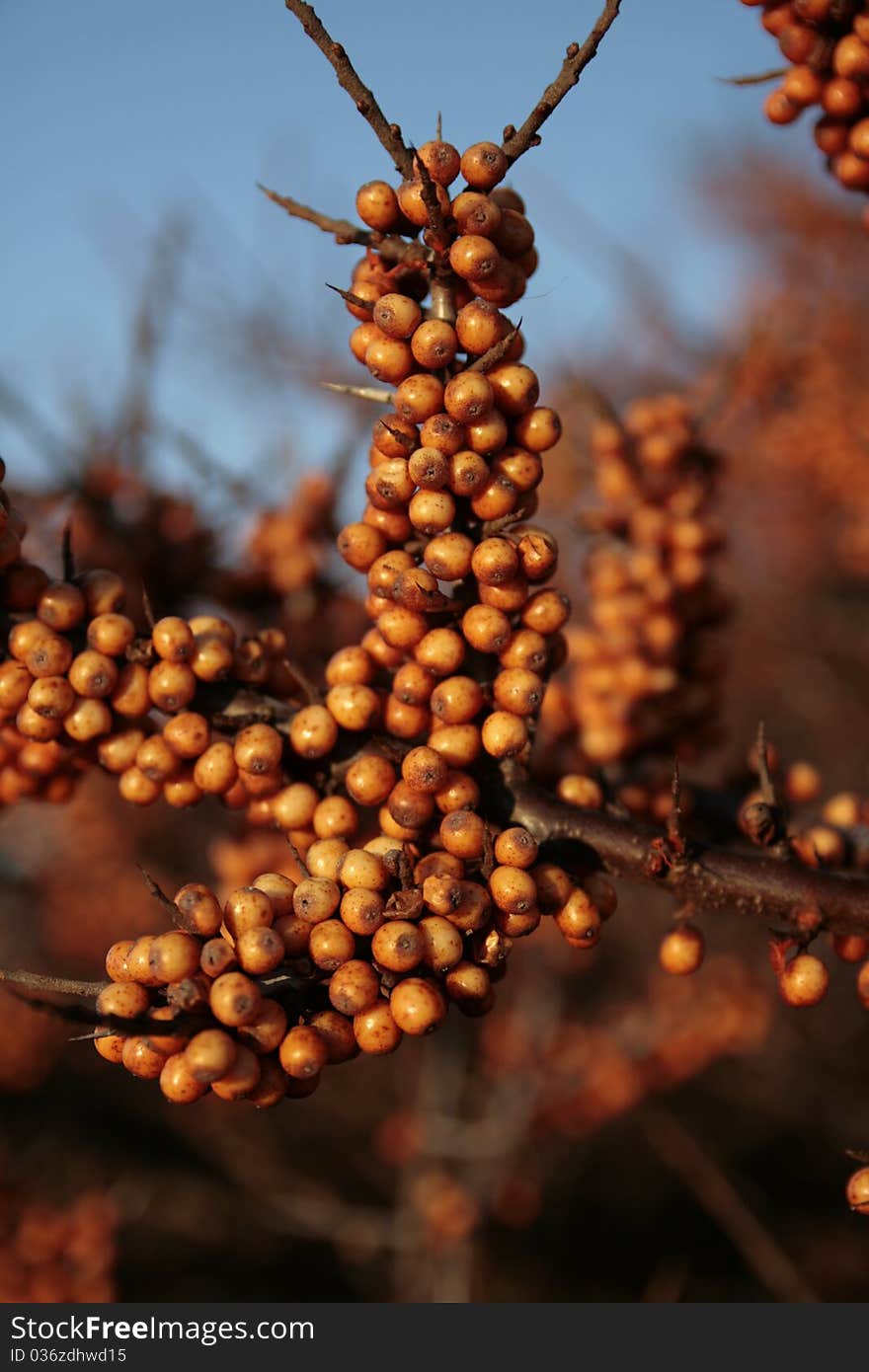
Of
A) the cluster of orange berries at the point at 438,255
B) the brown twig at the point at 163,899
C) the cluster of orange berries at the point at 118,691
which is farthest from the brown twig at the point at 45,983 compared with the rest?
the cluster of orange berries at the point at 438,255

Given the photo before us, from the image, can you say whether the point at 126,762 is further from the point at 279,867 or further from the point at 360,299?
the point at 279,867

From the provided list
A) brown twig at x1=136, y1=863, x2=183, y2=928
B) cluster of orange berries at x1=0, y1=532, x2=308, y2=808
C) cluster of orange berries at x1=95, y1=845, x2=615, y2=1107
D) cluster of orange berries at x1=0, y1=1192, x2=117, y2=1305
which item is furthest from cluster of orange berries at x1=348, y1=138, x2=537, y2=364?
cluster of orange berries at x1=0, y1=1192, x2=117, y2=1305

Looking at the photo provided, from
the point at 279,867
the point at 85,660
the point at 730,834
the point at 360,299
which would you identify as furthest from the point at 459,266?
the point at 279,867

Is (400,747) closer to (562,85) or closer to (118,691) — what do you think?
(118,691)

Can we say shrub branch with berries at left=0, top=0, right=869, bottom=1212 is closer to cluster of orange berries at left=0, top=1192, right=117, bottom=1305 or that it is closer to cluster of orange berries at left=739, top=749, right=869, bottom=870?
cluster of orange berries at left=739, top=749, right=869, bottom=870

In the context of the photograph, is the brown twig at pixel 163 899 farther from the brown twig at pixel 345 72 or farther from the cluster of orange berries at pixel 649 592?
the cluster of orange berries at pixel 649 592

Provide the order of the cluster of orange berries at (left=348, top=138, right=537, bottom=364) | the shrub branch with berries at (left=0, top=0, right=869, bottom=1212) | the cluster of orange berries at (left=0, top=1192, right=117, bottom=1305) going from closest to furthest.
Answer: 1. the shrub branch with berries at (left=0, top=0, right=869, bottom=1212)
2. the cluster of orange berries at (left=348, top=138, right=537, bottom=364)
3. the cluster of orange berries at (left=0, top=1192, right=117, bottom=1305)

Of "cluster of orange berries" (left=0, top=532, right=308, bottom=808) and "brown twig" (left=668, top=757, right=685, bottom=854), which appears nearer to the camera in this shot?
"brown twig" (left=668, top=757, right=685, bottom=854)
